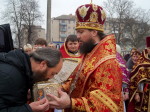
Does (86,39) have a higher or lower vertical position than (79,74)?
higher

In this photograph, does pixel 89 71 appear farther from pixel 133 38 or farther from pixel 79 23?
pixel 133 38

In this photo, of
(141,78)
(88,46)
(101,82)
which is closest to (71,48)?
(141,78)

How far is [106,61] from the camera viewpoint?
7.59ft

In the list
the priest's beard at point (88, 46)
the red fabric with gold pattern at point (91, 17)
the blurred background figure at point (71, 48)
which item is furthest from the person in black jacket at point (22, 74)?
the blurred background figure at point (71, 48)

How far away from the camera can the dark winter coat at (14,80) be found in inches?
70.0

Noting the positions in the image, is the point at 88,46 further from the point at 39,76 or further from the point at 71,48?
the point at 71,48

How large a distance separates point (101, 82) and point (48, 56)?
637 mm

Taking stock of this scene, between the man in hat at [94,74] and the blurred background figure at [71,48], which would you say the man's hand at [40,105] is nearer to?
the man in hat at [94,74]

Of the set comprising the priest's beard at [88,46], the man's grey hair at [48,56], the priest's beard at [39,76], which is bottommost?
the priest's beard at [39,76]

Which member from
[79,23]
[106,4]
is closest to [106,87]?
[79,23]

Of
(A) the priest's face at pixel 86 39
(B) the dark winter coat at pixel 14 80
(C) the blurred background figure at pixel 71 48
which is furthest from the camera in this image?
(C) the blurred background figure at pixel 71 48

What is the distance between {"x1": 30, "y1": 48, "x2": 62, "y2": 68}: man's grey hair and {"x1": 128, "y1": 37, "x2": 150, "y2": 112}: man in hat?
2.97 metres

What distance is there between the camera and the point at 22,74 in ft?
6.28

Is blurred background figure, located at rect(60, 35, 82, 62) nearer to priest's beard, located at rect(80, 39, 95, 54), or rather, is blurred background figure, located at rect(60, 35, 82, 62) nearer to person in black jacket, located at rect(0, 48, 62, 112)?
priest's beard, located at rect(80, 39, 95, 54)
